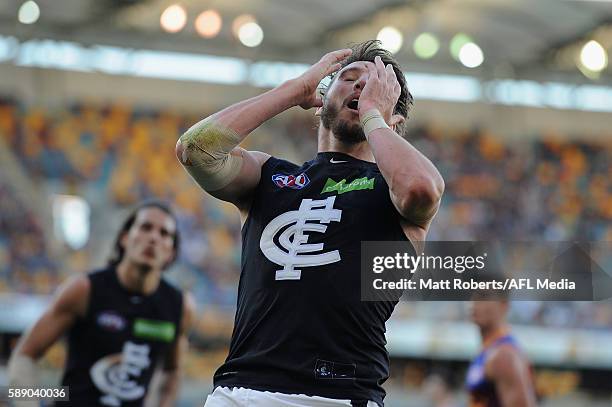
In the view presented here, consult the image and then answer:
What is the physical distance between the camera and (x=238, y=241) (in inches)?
861

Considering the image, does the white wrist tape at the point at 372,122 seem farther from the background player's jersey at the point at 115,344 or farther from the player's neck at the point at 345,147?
the background player's jersey at the point at 115,344

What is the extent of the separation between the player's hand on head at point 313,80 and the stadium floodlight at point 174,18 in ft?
68.7

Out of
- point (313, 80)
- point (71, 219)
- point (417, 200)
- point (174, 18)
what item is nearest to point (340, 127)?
point (313, 80)

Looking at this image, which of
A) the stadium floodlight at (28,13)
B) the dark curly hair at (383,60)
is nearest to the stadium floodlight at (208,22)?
the stadium floodlight at (28,13)

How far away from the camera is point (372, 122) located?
3.76 meters

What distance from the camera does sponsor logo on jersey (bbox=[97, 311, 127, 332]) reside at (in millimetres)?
6680

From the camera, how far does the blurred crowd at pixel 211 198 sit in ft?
67.2

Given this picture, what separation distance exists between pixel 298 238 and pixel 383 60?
0.90 m

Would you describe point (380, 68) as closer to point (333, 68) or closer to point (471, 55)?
point (333, 68)

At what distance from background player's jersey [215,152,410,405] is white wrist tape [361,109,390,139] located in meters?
0.21

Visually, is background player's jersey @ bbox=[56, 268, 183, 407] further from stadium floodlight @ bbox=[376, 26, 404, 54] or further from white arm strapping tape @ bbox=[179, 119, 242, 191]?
stadium floodlight @ bbox=[376, 26, 404, 54]

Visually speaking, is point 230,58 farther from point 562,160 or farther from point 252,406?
point 252,406

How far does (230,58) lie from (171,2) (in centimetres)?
236

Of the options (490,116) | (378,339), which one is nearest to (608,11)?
(490,116)
